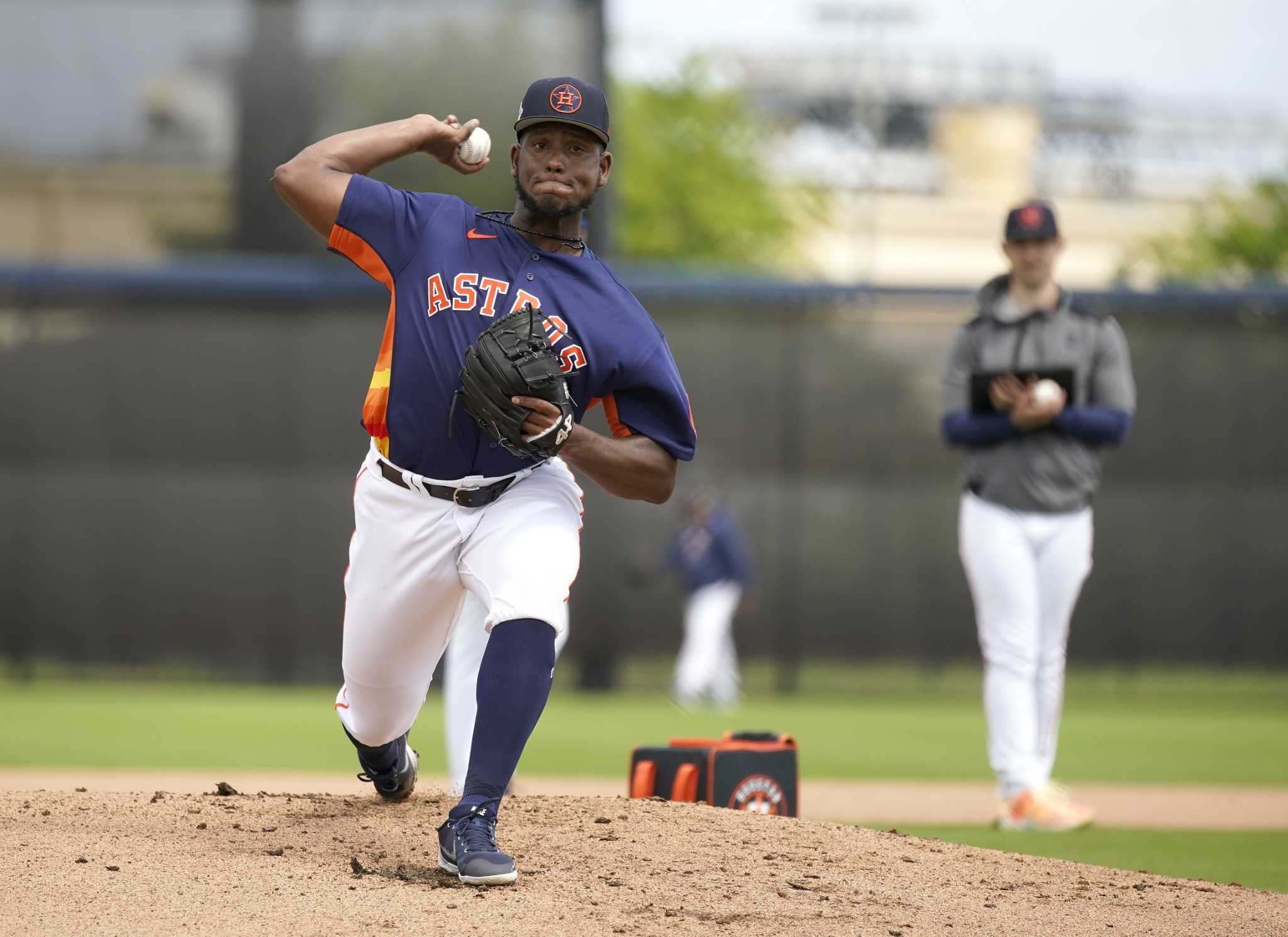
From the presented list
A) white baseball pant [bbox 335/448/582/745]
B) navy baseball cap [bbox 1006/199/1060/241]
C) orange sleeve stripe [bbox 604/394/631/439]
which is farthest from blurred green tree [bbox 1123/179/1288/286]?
white baseball pant [bbox 335/448/582/745]

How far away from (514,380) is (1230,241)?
37913 millimetres

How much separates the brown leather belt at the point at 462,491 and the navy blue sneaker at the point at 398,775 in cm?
79

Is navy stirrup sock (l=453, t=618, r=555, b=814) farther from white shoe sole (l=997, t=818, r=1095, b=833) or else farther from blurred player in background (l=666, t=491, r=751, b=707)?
blurred player in background (l=666, t=491, r=751, b=707)

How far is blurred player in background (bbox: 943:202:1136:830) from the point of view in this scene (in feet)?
19.0

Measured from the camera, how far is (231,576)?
500 inches

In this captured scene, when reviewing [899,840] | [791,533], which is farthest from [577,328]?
[791,533]

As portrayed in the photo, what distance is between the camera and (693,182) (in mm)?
37062

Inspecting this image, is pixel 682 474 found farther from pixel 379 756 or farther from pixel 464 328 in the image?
pixel 464 328

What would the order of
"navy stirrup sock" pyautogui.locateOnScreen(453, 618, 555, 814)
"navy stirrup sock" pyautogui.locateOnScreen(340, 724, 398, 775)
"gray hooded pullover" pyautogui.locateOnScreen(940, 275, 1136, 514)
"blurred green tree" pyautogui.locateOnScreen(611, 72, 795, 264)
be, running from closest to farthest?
Answer: "navy stirrup sock" pyautogui.locateOnScreen(453, 618, 555, 814) < "navy stirrup sock" pyautogui.locateOnScreen(340, 724, 398, 775) < "gray hooded pullover" pyautogui.locateOnScreen(940, 275, 1136, 514) < "blurred green tree" pyautogui.locateOnScreen(611, 72, 795, 264)

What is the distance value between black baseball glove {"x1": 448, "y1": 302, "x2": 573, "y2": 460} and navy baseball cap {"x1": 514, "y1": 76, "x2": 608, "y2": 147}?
19.8 inches

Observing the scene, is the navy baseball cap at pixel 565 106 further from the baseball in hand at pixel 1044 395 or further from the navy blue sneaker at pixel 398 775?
the baseball in hand at pixel 1044 395

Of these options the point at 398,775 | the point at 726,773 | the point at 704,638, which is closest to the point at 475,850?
the point at 398,775

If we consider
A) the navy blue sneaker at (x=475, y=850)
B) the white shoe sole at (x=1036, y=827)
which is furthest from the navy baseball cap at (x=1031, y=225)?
the navy blue sneaker at (x=475, y=850)

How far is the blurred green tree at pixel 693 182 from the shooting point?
36.6m
